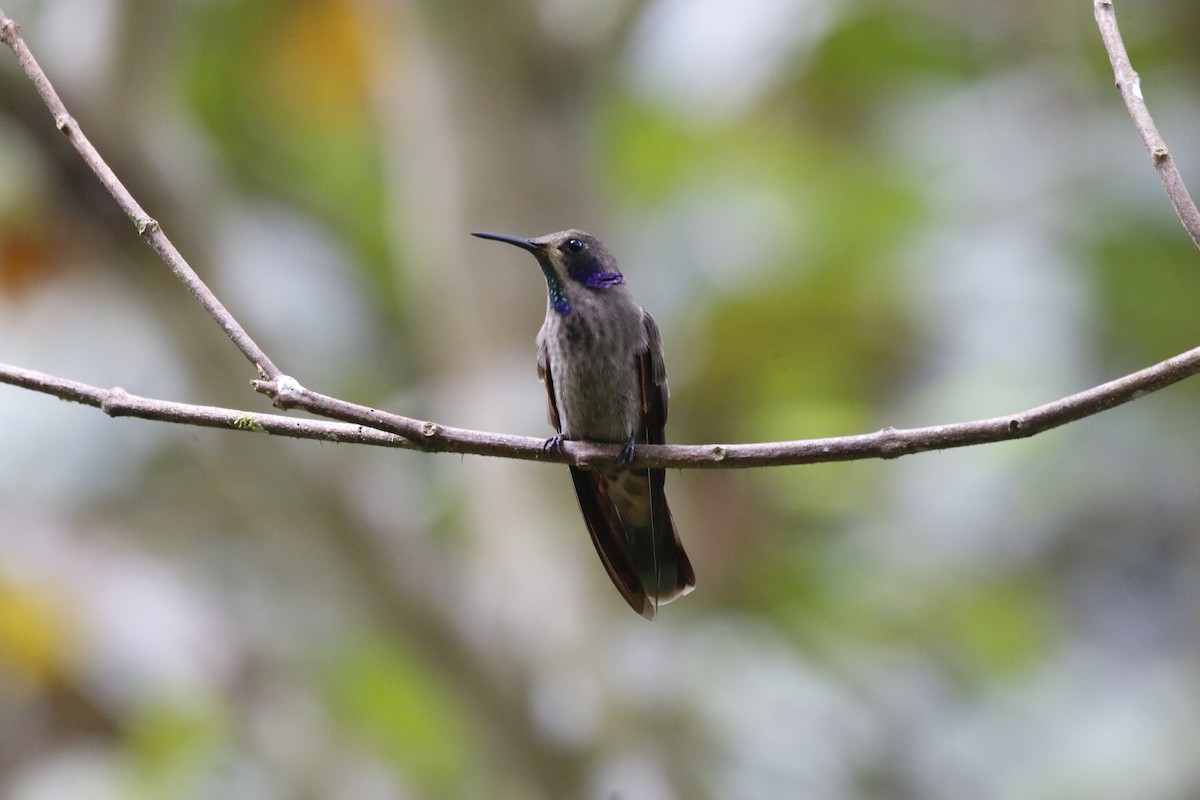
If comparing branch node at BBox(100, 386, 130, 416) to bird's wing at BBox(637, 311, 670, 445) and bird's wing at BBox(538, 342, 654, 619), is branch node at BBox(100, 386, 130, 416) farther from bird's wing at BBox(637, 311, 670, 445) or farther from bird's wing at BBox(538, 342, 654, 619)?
bird's wing at BBox(637, 311, 670, 445)

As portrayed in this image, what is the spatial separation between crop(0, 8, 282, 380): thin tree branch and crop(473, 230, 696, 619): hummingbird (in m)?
1.27

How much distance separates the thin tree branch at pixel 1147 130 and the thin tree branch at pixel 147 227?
138 cm

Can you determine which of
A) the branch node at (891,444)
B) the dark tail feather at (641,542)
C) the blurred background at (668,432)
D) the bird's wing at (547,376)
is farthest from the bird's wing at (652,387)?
the blurred background at (668,432)

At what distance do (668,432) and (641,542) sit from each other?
7.09ft

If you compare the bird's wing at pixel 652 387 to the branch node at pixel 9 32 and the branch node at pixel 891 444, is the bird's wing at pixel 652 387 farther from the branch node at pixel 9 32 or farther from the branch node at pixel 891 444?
the branch node at pixel 9 32

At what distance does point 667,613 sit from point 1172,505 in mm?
2414

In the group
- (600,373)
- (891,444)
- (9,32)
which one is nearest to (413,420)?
(891,444)

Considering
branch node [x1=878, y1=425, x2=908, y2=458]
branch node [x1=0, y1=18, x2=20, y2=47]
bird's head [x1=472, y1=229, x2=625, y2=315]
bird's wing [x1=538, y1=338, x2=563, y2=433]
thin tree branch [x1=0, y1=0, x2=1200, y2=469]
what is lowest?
branch node [x1=878, y1=425, x2=908, y2=458]

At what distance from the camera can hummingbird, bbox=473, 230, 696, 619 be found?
137 inches

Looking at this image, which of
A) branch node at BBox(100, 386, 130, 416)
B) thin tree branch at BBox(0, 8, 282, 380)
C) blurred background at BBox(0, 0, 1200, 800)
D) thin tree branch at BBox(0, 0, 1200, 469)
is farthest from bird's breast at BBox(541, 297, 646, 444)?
blurred background at BBox(0, 0, 1200, 800)

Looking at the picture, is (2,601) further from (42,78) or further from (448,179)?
(42,78)

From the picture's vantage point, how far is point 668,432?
568 cm

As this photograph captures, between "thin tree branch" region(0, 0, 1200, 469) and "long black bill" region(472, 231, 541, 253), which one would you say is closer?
"thin tree branch" region(0, 0, 1200, 469)

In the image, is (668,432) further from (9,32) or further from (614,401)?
(9,32)
